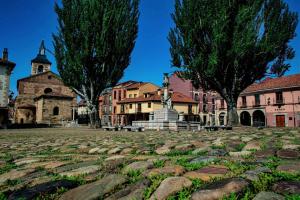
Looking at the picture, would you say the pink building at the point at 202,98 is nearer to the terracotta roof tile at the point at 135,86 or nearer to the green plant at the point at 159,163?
the terracotta roof tile at the point at 135,86

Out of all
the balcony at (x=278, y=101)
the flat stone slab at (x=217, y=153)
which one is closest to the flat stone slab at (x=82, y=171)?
the flat stone slab at (x=217, y=153)

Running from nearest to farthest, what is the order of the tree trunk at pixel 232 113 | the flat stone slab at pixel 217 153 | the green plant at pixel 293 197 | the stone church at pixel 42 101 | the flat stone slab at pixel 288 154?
1. the green plant at pixel 293 197
2. the flat stone slab at pixel 288 154
3. the flat stone slab at pixel 217 153
4. the tree trunk at pixel 232 113
5. the stone church at pixel 42 101

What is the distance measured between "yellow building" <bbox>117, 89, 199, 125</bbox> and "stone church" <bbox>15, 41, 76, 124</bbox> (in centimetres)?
979

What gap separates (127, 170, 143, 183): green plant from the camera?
1939 mm

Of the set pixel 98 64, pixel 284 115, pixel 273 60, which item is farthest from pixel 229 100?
pixel 284 115

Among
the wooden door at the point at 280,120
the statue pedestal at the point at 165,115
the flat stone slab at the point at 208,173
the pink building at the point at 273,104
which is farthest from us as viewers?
the wooden door at the point at 280,120

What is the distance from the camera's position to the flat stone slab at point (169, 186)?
60.6 inches

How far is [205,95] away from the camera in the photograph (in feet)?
147

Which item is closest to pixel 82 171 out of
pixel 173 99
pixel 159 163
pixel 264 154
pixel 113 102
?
pixel 159 163

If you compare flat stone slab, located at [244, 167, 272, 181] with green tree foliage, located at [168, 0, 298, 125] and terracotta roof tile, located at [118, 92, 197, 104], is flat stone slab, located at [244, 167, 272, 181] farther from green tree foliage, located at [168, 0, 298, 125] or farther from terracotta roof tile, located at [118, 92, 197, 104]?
terracotta roof tile, located at [118, 92, 197, 104]

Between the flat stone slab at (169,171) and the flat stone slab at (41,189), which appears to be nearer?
the flat stone slab at (41,189)

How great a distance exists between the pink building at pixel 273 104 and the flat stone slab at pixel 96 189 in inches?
1325

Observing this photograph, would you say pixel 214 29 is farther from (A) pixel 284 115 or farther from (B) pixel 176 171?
(A) pixel 284 115

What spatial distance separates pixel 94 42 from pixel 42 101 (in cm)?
2293
